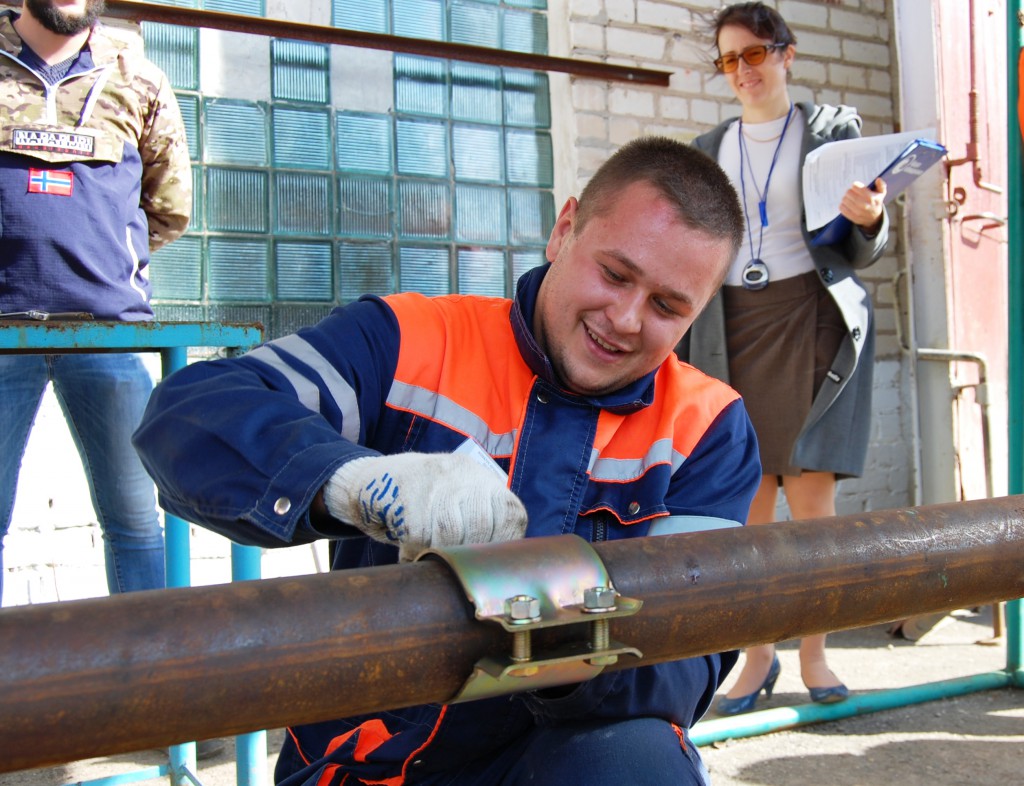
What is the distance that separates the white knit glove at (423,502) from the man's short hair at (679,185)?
696 mm

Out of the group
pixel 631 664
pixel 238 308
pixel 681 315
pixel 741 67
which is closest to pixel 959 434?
pixel 741 67

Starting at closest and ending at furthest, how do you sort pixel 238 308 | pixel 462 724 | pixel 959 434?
1. pixel 462 724
2. pixel 238 308
3. pixel 959 434

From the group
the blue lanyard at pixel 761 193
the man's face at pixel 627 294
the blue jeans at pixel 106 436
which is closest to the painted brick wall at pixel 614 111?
the blue jeans at pixel 106 436

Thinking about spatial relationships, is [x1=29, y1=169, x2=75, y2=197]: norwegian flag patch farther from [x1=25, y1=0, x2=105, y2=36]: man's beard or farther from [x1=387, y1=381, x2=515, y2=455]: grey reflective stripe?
[x1=387, y1=381, x2=515, y2=455]: grey reflective stripe

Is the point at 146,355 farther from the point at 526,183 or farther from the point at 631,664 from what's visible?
the point at 631,664

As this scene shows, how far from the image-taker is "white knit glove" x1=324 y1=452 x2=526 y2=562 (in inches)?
39.6

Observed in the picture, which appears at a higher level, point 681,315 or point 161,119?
point 161,119

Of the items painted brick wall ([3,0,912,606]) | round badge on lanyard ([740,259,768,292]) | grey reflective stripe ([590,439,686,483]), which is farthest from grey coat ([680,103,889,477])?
grey reflective stripe ([590,439,686,483])

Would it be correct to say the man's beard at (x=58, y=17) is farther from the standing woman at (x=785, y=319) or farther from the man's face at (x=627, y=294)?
the standing woman at (x=785, y=319)

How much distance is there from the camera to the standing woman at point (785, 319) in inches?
110

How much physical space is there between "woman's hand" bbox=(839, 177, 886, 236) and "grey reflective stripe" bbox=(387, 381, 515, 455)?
1530mm

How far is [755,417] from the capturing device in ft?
9.57

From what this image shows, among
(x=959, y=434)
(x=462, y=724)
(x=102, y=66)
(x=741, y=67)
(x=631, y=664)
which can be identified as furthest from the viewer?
(x=959, y=434)

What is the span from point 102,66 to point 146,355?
2.35ft
